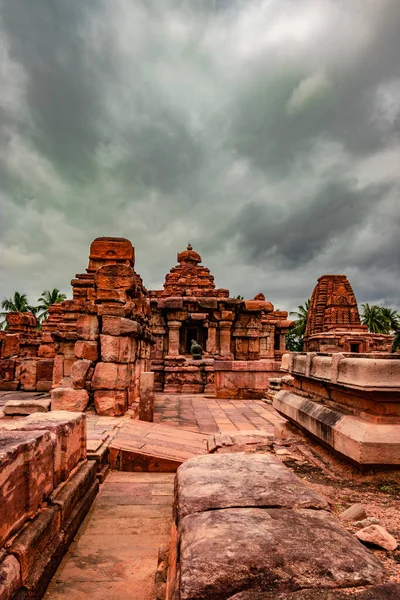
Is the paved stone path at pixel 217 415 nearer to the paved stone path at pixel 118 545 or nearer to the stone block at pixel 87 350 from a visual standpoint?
the stone block at pixel 87 350

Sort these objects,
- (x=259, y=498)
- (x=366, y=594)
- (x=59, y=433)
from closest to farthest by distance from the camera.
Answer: (x=366, y=594), (x=259, y=498), (x=59, y=433)

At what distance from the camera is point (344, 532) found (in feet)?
4.91

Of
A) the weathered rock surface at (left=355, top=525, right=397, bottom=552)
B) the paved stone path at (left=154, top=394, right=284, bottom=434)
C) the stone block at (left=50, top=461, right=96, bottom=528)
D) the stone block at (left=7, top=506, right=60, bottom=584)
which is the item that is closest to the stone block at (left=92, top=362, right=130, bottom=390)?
the paved stone path at (left=154, top=394, right=284, bottom=434)

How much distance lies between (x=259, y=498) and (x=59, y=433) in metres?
1.53

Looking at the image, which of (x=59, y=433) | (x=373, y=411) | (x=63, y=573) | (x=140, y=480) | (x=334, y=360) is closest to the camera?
(x=63, y=573)

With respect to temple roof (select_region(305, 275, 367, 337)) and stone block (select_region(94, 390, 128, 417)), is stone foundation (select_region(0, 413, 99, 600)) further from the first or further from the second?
temple roof (select_region(305, 275, 367, 337))

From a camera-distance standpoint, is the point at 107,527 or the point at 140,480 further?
the point at 140,480

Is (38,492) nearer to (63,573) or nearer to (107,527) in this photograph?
(63,573)

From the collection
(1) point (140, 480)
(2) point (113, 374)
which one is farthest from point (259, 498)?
(2) point (113, 374)

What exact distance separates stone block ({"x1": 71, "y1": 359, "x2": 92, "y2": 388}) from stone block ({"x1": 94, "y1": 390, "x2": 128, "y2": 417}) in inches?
11.7

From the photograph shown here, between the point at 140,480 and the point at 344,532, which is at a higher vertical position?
the point at 344,532

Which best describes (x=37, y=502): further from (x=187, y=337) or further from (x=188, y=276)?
(x=188, y=276)

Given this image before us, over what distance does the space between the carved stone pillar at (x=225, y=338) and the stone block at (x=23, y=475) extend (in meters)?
12.8

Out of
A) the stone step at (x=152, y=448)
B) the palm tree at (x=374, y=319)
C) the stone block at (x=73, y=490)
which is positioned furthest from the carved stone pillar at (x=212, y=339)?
the palm tree at (x=374, y=319)
